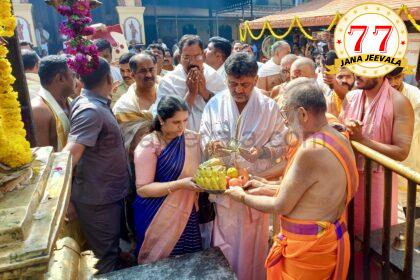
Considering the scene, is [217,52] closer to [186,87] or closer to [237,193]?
[186,87]

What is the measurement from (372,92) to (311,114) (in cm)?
96

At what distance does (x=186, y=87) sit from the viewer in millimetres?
3420

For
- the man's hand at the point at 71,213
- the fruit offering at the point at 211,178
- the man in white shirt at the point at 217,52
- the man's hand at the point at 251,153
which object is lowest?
the man's hand at the point at 71,213

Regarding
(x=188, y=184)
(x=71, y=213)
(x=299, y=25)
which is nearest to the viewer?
(x=188, y=184)

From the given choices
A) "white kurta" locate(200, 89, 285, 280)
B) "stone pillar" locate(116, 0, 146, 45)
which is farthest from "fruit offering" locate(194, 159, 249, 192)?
"stone pillar" locate(116, 0, 146, 45)

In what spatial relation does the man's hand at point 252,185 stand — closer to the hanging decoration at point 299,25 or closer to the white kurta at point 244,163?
the white kurta at point 244,163

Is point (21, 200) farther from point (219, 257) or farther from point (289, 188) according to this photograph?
point (219, 257)

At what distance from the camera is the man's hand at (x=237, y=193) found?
2.35 m

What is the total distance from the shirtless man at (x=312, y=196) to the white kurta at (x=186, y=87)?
1318mm

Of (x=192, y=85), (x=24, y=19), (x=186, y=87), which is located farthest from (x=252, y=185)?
(x=24, y=19)

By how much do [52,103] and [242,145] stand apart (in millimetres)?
1741

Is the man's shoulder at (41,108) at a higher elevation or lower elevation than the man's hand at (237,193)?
higher

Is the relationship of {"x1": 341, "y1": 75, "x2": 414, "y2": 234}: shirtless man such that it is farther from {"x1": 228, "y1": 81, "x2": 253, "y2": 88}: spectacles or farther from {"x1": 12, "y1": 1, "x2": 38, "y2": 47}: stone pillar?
{"x1": 12, "y1": 1, "x2": 38, "y2": 47}: stone pillar

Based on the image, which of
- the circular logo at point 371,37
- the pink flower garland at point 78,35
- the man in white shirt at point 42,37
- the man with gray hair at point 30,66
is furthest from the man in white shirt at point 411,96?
the man in white shirt at point 42,37
